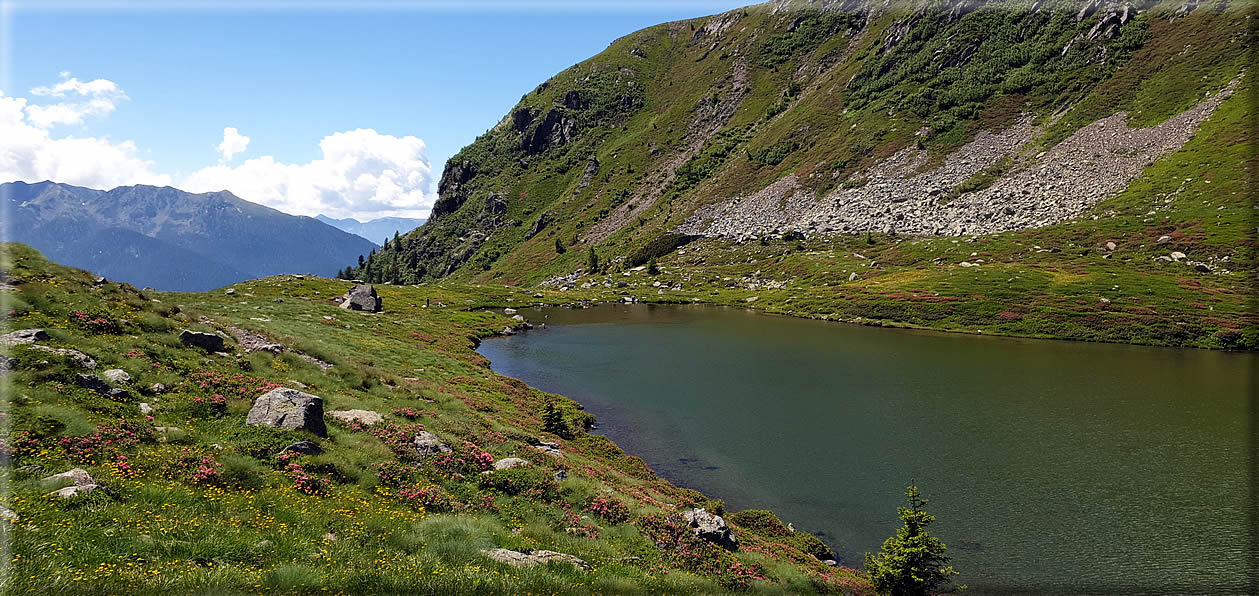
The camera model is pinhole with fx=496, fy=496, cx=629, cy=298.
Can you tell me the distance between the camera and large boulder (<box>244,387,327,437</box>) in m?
19.5

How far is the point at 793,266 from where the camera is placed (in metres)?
134

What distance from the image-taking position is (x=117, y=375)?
64.3 ft

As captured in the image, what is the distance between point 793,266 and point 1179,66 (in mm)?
116121

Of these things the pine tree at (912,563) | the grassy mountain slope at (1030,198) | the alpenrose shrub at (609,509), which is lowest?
the pine tree at (912,563)

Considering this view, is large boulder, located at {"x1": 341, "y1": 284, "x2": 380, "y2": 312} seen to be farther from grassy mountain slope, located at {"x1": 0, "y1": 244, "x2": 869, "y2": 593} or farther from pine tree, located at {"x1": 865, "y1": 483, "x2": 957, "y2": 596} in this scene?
pine tree, located at {"x1": 865, "y1": 483, "x2": 957, "y2": 596}

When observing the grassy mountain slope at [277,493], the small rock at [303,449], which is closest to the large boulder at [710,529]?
the grassy mountain slope at [277,493]

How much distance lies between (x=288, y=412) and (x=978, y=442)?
4218 centimetres

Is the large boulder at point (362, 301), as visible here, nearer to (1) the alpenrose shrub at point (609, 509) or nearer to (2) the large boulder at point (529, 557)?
(1) the alpenrose shrub at point (609, 509)

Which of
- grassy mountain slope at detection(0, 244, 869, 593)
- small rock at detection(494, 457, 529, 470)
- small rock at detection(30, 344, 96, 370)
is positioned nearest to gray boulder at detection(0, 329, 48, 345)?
grassy mountain slope at detection(0, 244, 869, 593)

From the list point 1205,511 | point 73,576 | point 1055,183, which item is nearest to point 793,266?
point 1055,183

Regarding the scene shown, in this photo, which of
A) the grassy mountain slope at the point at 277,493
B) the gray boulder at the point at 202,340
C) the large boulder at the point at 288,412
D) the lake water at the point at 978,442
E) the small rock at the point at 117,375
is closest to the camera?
the grassy mountain slope at the point at 277,493

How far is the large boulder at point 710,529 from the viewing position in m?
19.8

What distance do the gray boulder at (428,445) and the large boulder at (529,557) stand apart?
28.1ft

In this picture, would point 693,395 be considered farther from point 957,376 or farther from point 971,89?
point 971,89
